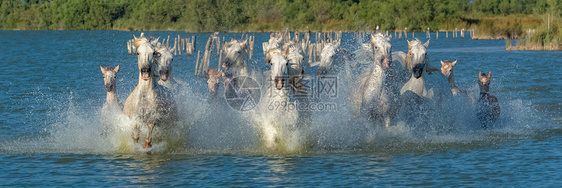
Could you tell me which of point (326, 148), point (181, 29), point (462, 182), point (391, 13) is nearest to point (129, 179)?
point (326, 148)

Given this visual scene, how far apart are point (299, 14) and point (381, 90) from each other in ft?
313

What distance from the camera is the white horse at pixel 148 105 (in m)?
12.3

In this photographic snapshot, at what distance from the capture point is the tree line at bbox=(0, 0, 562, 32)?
315 ft

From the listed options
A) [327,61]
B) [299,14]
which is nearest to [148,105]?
[327,61]

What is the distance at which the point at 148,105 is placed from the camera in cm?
1237

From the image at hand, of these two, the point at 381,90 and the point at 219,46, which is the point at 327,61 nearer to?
the point at 381,90

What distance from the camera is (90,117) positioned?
1745cm

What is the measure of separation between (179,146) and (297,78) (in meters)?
2.68

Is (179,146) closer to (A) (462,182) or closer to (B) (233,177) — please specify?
(B) (233,177)

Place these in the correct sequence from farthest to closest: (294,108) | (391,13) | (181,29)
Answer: (181,29)
(391,13)
(294,108)

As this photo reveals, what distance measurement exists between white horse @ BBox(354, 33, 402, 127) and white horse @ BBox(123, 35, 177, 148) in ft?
12.3

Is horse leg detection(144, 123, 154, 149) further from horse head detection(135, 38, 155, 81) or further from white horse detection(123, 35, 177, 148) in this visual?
horse head detection(135, 38, 155, 81)

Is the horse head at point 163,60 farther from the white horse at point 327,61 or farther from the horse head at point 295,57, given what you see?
the white horse at point 327,61

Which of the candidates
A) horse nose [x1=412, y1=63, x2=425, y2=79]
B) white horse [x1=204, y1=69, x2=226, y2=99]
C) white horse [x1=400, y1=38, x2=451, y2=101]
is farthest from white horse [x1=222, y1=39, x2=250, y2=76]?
horse nose [x1=412, y1=63, x2=425, y2=79]
